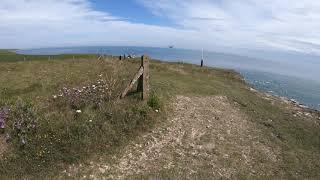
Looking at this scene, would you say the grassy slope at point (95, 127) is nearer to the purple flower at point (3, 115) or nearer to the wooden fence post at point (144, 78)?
the wooden fence post at point (144, 78)

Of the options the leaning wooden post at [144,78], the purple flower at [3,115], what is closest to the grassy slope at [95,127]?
A: the leaning wooden post at [144,78]

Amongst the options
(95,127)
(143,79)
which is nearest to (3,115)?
(95,127)

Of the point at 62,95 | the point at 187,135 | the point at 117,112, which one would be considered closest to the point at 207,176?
the point at 187,135

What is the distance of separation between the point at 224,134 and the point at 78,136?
815 cm

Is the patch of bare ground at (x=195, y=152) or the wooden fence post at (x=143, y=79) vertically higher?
the wooden fence post at (x=143, y=79)

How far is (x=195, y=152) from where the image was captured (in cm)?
1952

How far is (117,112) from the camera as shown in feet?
67.4

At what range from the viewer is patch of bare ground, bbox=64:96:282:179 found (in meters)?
17.5

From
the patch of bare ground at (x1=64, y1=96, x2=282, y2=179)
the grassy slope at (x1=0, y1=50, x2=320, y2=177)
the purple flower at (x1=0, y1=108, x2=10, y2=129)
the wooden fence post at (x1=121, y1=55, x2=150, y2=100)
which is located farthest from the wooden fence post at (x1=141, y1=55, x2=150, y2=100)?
the purple flower at (x1=0, y1=108, x2=10, y2=129)

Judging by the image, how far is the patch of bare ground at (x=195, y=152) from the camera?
1750 centimetres

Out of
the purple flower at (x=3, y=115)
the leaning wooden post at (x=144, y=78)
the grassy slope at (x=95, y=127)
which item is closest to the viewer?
the grassy slope at (x=95, y=127)

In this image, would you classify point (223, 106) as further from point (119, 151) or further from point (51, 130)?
point (51, 130)

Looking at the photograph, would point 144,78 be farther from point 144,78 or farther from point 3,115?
point 3,115

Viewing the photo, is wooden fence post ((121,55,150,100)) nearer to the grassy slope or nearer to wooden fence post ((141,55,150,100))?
wooden fence post ((141,55,150,100))
